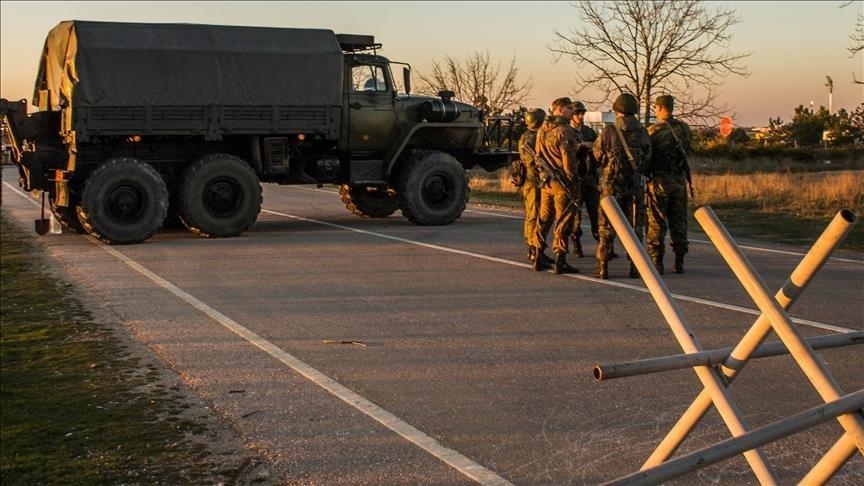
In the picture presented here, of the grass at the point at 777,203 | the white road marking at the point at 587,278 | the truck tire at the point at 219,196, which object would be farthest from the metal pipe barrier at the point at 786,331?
the truck tire at the point at 219,196

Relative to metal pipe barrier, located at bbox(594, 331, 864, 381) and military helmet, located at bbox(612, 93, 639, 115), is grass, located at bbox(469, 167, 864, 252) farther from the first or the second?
A: metal pipe barrier, located at bbox(594, 331, 864, 381)

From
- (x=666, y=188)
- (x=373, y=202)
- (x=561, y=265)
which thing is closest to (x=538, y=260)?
(x=561, y=265)

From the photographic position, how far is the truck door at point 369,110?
19.0 m

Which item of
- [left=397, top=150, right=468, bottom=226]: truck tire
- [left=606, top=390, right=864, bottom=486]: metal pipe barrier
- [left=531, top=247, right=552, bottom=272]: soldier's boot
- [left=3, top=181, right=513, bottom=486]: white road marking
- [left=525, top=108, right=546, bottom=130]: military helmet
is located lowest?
[left=3, top=181, right=513, bottom=486]: white road marking

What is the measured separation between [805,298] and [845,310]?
0.69 m

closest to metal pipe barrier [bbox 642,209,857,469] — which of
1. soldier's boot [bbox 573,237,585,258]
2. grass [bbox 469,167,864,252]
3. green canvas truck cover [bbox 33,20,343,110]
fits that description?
soldier's boot [bbox 573,237,585,258]

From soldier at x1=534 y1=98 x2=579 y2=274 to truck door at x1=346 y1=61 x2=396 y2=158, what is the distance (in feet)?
21.6

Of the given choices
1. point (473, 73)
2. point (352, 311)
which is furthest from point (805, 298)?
point (473, 73)

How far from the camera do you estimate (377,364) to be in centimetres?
791

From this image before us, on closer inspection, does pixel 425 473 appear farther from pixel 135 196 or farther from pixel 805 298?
pixel 135 196

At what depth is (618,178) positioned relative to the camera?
1214cm

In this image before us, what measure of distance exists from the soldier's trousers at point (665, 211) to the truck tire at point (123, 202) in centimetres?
757

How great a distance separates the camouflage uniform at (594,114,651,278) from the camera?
12.1 meters

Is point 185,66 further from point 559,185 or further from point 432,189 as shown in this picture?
point 559,185
